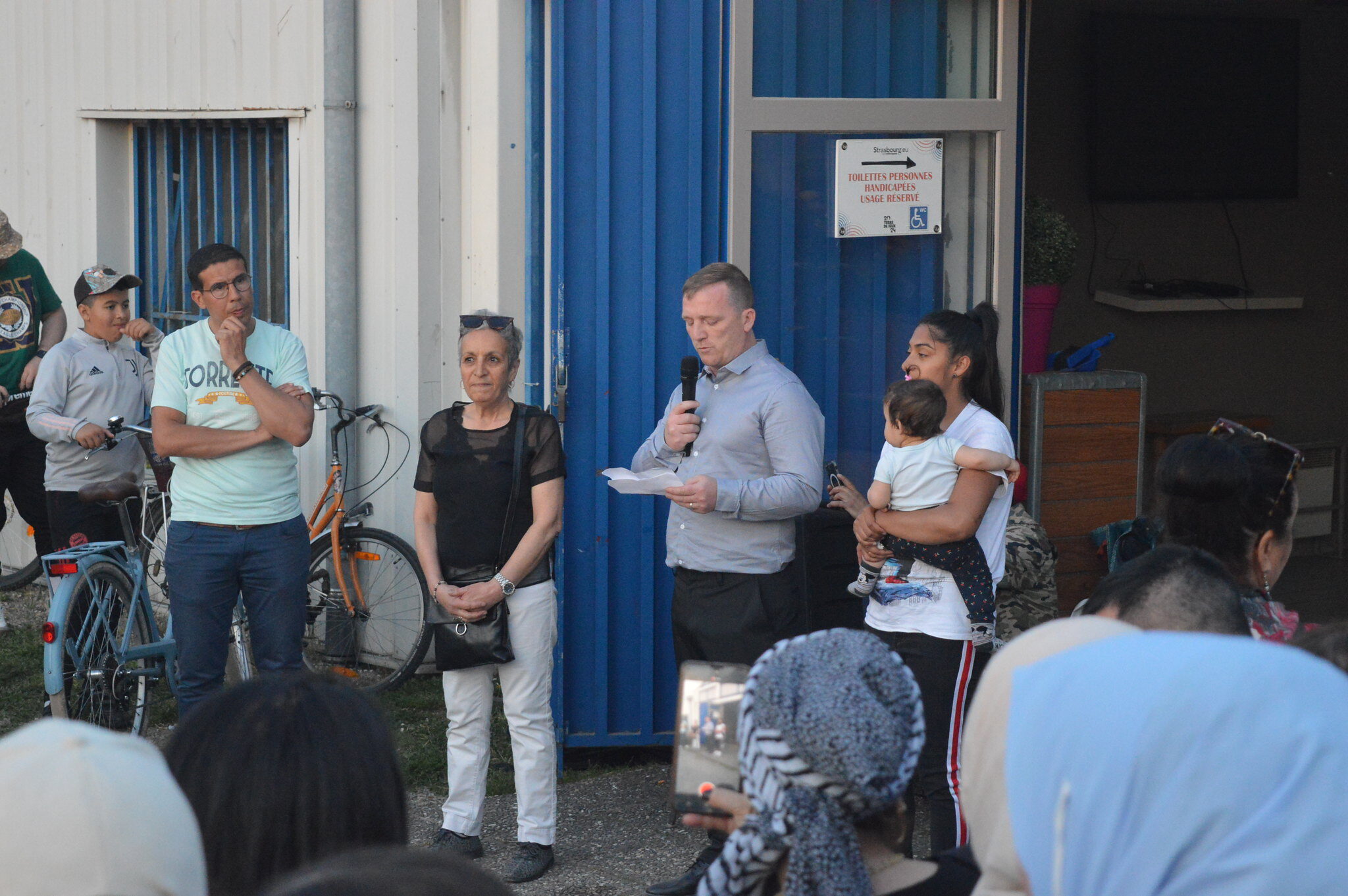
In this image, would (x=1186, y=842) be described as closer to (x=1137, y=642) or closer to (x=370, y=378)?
(x=1137, y=642)

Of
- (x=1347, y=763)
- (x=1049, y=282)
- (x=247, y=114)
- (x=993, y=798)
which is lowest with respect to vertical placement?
(x=993, y=798)

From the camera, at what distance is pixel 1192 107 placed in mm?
8828

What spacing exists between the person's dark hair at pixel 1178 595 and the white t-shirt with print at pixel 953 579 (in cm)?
129

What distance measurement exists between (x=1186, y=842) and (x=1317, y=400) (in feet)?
29.4

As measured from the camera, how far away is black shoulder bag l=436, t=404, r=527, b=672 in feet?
14.1

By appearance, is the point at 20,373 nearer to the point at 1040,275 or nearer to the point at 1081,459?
the point at 1040,275

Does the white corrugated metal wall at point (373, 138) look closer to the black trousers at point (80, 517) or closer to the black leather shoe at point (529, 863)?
the black trousers at point (80, 517)

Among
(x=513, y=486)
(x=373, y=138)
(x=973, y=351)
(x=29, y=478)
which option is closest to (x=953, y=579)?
(x=973, y=351)

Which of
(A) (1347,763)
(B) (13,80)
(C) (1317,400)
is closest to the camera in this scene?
(A) (1347,763)

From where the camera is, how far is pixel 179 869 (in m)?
1.33

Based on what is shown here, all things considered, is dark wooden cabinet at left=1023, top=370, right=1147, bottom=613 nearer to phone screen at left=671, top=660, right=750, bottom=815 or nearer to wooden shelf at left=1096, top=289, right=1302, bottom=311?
wooden shelf at left=1096, top=289, right=1302, bottom=311

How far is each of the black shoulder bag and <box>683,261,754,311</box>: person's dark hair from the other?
72cm

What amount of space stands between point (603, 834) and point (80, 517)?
2808 millimetres

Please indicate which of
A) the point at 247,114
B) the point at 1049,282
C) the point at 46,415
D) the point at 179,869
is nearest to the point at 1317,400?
the point at 1049,282
